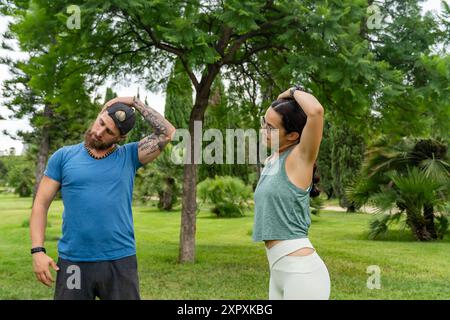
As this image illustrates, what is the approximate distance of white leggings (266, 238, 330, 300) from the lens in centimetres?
250

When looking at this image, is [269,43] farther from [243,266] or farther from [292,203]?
[292,203]

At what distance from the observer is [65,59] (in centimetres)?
883

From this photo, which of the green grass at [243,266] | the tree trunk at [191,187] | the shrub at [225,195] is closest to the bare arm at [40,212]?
the green grass at [243,266]

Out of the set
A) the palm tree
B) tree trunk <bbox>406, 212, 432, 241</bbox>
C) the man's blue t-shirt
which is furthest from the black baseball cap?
tree trunk <bbox>406, 212, 432, 241</bbox>

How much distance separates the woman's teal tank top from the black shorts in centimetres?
79

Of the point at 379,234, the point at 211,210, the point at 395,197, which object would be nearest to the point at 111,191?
the point at 395,197

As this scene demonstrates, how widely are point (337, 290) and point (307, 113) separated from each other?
5.23m

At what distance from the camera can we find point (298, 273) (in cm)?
251

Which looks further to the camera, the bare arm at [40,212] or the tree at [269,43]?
the tree at [269,43]

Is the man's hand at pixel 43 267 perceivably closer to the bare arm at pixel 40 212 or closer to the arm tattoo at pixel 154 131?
the bare arm at pixel 40 212

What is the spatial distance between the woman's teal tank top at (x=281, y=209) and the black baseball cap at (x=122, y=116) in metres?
0.87

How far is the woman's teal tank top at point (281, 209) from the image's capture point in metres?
2.58

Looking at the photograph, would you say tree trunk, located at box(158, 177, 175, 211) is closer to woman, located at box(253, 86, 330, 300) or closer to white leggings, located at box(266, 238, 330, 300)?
woman, located at box(253, 86, 330, 300)

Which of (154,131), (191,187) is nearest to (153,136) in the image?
(154,131)
